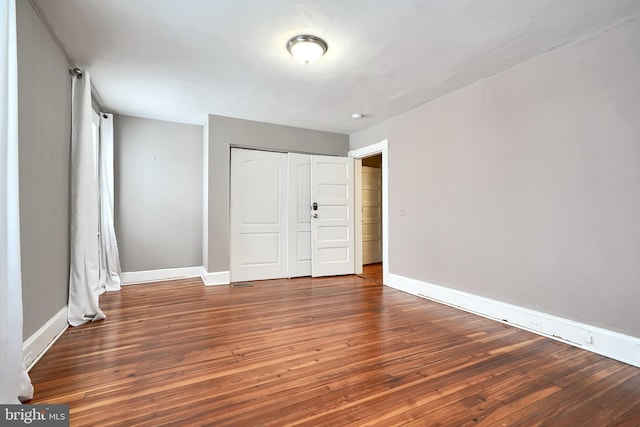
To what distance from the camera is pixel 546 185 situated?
252 centimetres

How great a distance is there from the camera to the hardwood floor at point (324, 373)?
4.87 ft

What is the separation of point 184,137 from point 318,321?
3654 millimetres

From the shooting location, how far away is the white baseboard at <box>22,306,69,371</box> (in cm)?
191

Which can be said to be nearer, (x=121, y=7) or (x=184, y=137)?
(x=121, y=7)

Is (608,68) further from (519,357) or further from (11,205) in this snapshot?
(11,205)

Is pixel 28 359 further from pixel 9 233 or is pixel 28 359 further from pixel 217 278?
pixel 217 278

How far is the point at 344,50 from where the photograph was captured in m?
2.51

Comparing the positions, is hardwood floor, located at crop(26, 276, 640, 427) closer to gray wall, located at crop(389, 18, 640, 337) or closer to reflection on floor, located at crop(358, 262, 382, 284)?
gray wall, located at crop(389, 18, 640, 337)

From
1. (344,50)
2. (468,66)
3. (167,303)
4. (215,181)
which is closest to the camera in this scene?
(344,50)

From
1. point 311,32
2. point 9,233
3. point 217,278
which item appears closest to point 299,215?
point 217,278

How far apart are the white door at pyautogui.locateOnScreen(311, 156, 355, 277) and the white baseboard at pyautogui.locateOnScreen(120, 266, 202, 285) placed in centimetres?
196

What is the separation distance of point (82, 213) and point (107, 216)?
135 centimetres

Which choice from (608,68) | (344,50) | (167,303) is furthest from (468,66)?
(167,303)

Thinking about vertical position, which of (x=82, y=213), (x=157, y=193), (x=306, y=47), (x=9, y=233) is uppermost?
(x=306, y=47)
